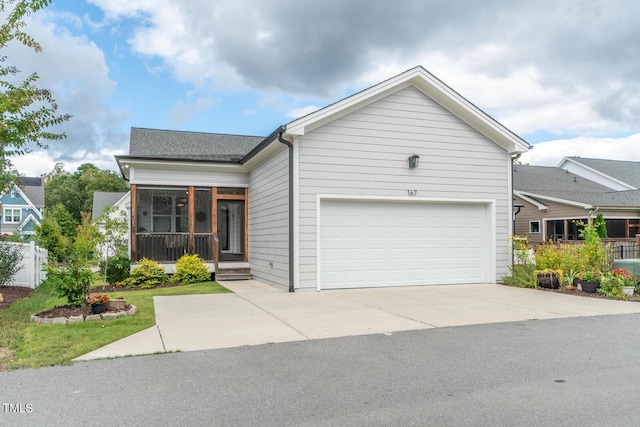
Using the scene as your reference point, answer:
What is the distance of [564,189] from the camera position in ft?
80.6

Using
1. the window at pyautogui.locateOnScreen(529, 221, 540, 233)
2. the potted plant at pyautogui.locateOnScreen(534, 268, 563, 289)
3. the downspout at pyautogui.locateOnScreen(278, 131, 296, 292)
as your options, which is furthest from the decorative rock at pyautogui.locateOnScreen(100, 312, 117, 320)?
the window at pyautogui.locateOnScreen(529, 221, 540, 233)

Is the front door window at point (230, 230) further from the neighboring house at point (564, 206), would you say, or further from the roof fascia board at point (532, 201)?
the roof fascia board at point (532, 201)

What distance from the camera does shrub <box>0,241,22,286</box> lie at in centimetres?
1032

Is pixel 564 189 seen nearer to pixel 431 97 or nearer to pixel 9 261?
pixel 431 97

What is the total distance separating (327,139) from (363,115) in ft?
3.72

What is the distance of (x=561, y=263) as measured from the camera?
1117cm

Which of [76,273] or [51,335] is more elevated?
[76,273]

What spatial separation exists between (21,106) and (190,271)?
6087 mm

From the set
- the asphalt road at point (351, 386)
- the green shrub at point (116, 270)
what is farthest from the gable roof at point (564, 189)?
the green shrub at point (116, 270)

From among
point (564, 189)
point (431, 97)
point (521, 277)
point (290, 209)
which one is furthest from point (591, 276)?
point (564, 189)

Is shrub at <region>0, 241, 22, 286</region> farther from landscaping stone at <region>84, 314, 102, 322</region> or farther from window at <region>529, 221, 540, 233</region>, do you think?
window at <region>529, 221, 540, 233</region>

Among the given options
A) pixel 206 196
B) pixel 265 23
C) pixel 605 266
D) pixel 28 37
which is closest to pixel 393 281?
pixel 605 266

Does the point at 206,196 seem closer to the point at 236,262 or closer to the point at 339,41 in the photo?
the point at 236,262

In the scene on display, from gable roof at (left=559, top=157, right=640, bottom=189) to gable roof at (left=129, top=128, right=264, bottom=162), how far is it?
78.6 ft
